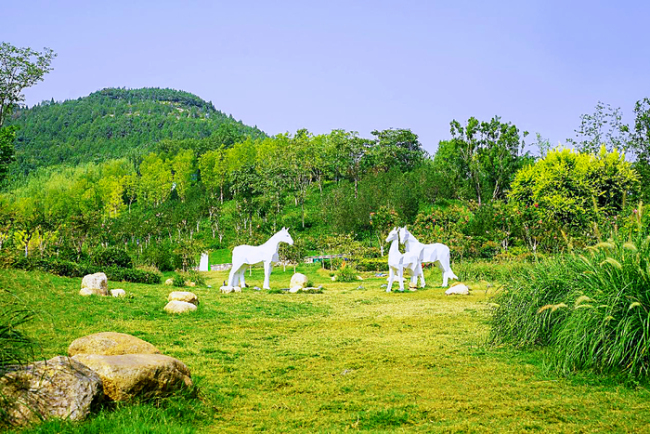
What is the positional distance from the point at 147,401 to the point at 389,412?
2.31 m

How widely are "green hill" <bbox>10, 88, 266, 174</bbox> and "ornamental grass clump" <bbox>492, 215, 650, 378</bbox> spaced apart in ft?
291

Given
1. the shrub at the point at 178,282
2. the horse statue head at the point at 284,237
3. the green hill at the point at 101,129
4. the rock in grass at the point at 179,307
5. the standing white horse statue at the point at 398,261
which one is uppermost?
the green hill at the point at 101,129

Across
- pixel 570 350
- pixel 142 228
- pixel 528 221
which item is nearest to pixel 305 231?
pixel 142 228

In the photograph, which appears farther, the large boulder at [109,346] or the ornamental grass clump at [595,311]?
the large boulder at [109,346]

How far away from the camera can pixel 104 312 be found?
10898 millimetres

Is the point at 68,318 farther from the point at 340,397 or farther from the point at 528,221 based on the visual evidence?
the point at 528,221

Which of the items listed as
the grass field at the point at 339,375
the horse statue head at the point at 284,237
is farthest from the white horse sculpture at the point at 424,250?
the grass field at the point at 339,375

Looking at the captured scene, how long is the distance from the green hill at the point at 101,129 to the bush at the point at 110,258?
72865 mm

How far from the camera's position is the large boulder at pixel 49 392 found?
13.8ft

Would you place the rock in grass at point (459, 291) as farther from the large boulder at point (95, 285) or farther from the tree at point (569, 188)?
the tree at point (569, 188)

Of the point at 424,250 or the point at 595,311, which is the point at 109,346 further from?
the point at 424,250

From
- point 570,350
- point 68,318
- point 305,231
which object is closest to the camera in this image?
point 570,350

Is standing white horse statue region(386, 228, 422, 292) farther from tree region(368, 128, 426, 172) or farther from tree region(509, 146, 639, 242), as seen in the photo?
tree region(368, 128, 426, 172)

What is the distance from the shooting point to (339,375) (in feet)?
22.0
